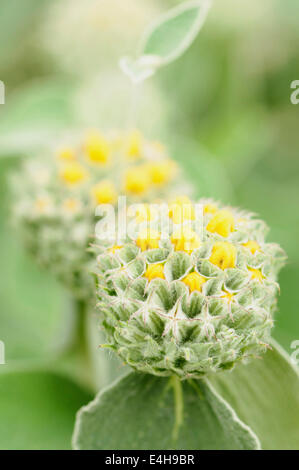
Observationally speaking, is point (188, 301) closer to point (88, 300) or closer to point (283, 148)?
point (88, 300)

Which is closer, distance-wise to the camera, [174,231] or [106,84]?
[174,231]

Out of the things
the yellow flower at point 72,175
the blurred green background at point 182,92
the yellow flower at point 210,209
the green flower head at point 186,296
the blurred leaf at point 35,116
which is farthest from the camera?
the blurred green background at point 182,92

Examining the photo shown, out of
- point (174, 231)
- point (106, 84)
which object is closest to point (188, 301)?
point (174, 231)

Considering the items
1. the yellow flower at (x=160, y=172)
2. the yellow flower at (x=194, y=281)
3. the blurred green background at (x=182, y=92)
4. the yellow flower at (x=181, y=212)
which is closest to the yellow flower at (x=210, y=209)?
the yellow flower at (x=181, y=212)

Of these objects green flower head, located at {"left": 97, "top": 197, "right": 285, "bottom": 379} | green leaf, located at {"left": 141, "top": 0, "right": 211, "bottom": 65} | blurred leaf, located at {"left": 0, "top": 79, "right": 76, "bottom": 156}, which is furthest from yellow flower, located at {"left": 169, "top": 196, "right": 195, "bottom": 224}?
blurred leaf, located at {"left": 0, "top": 79, "right": 76, "bottom": 156}

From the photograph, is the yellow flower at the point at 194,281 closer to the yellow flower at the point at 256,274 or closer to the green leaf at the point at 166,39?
the yellow flower at the point at 256,274

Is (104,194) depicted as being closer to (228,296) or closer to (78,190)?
(78,190)

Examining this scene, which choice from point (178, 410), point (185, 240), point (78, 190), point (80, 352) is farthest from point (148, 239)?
point (80, 352)
